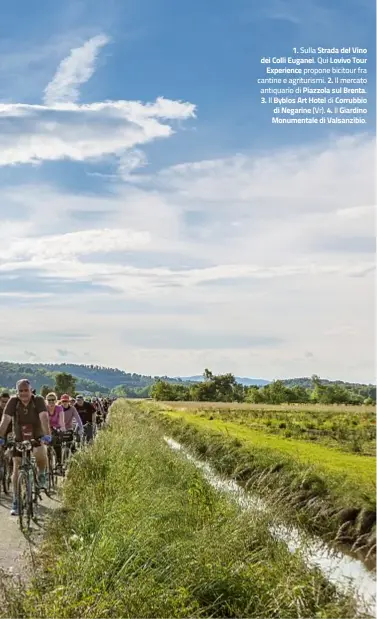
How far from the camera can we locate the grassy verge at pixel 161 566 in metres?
7.45

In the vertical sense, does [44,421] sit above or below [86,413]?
above

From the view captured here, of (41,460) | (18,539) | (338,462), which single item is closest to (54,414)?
(41,460)

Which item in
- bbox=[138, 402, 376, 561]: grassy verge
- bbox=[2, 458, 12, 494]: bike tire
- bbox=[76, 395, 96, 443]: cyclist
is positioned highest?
bbox=[76, 395, 96, 443]: cyclist

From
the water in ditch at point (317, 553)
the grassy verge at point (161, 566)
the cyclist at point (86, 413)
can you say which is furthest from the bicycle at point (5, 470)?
the cyclist at point (86, 413)

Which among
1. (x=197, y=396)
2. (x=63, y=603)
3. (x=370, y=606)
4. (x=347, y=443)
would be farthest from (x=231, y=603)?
(x=197, y=396)

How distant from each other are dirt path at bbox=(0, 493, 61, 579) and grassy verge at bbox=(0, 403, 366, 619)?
→ 275mm

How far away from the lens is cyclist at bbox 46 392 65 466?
17.4 metres

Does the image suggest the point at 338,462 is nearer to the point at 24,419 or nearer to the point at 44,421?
the point at 44,421

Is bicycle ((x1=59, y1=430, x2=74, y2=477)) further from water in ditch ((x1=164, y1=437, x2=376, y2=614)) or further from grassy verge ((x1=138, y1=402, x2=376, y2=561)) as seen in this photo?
water in ditch ((x1=164, y1=437, x2=376, y2=614))

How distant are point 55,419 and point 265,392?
11671 centimetres

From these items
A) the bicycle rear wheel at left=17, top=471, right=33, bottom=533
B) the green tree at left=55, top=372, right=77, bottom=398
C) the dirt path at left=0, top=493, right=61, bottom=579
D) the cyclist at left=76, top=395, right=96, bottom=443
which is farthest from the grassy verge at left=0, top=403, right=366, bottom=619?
the green tree at left=55, top=372, right=77, bottom=398

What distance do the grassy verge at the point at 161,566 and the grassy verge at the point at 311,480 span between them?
1.23 metres

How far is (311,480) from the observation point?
68.8 ft

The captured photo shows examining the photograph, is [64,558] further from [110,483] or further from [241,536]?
[110,483]
